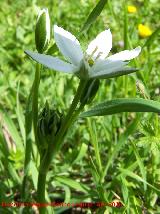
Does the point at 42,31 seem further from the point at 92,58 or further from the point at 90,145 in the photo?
the point at 90,145

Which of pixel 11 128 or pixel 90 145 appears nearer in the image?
pixel 11 128

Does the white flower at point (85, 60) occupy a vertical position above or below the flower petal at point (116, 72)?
above

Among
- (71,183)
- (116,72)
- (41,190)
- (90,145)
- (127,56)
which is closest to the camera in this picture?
(116,72)

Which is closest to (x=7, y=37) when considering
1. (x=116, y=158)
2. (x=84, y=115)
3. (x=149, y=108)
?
(x=116, y=158)

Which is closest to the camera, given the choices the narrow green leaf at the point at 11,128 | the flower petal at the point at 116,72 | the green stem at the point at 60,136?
the flower petal at the point at 116,72

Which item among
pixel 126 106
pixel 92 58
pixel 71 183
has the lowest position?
pixel 71 183

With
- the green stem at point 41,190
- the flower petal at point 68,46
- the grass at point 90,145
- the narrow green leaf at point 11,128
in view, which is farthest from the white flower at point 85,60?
the narrow green leaf at point 11,128

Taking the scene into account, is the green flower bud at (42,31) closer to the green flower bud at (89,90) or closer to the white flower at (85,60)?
the white flower at (85,60)

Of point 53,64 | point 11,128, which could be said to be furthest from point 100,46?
point 11,128
